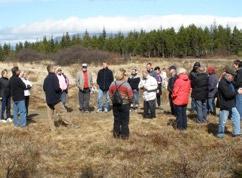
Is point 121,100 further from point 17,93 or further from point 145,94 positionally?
point 17,93

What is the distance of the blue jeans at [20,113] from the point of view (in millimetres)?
15156

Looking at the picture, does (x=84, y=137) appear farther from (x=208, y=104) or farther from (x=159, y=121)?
(x=208, y=104)

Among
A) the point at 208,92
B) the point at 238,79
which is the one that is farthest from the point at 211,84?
the point at 238,79

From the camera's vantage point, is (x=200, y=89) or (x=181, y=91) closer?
(x=181, y=91)

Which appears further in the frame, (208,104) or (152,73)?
(152,73)

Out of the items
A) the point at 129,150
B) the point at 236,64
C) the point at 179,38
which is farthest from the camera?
the point at 179,38

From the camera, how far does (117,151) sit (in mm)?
12383

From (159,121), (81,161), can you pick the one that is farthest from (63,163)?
(159,121)

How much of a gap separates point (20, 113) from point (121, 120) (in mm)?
3713

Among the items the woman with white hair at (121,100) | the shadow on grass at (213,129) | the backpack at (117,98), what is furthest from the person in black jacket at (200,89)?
the backpack at (117,98)

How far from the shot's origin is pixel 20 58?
305ft

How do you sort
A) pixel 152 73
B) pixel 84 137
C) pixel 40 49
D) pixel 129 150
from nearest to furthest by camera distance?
pixel 129 150 < pixel 84 137 < pixel 152 73 < pixel 40 49

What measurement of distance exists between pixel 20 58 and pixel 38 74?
182ft

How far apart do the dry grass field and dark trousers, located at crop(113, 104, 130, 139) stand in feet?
0.79
